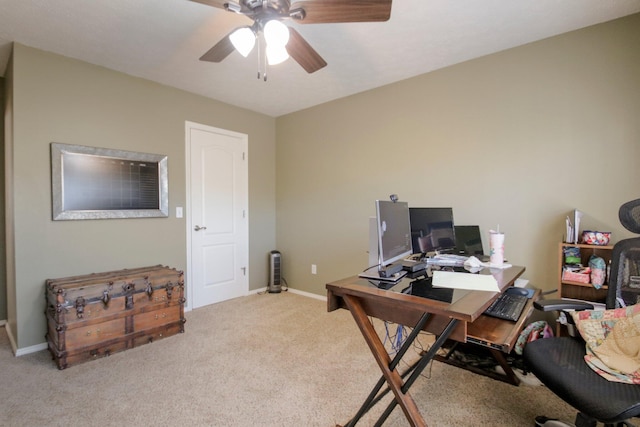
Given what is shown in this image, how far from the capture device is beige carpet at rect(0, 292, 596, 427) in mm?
1792

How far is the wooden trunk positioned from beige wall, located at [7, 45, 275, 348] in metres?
0.16

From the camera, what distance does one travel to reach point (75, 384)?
2.12 meters

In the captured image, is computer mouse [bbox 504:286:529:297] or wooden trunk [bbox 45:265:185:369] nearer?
computer mouse [bbox 504:286:529:297]

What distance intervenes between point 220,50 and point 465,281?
2.09 meters

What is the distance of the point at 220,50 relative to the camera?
6.70 ft

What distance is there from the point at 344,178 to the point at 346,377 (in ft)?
7.51

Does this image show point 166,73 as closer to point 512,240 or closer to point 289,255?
point 289,255

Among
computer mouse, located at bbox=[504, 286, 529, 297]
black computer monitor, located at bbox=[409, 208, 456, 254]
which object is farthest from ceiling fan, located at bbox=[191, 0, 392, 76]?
computer mouse, located at bbox=[504, 286, 529, 297]

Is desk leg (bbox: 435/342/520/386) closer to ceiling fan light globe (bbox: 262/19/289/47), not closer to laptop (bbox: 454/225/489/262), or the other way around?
laptop (bbox: 454/225/489/262)

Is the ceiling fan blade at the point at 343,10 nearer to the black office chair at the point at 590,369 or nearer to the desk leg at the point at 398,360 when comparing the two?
the desk leg at the point at 398,360

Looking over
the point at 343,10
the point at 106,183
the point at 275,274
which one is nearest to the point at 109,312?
the point at 106,183

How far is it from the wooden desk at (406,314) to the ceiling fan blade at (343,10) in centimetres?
139

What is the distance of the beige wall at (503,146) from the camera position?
224 cm

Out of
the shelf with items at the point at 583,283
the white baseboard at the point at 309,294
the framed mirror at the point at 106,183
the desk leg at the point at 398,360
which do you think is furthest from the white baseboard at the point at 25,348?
the shelf with items at the point at 583,283
